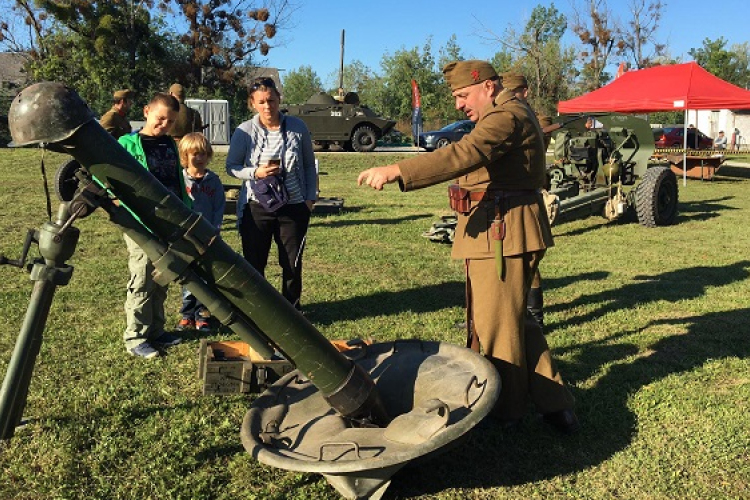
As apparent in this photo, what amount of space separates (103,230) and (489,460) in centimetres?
708

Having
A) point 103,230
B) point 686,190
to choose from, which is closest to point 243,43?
point 686,190

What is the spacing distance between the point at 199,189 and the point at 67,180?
2.64 meters

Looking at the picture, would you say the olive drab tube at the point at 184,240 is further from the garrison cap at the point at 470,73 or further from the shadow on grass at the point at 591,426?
the garrison cap at the point at 470,73

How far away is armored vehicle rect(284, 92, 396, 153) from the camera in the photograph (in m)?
25.3

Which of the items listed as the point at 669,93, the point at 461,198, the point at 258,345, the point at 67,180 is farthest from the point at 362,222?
the point at 669,93

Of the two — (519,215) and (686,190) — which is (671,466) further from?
(686,190)

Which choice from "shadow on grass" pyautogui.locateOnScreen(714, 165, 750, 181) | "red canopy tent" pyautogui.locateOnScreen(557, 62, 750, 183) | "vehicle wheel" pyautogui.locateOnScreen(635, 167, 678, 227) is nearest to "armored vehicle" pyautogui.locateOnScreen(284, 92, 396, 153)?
"red canopy tent" pyautogui.locateOnScreen(557, 62, 750, 183)

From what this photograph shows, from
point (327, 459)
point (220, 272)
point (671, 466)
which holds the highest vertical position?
point (220, 272)

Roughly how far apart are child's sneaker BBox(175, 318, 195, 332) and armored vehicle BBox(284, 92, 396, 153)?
20493 millimetres

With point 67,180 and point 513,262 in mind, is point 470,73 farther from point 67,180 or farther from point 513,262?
point 67,180

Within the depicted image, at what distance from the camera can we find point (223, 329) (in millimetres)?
5203

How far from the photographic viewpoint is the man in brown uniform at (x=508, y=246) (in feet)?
11.2

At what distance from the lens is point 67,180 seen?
2545 mm

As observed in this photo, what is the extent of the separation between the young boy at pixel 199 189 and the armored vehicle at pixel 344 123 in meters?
20.2
